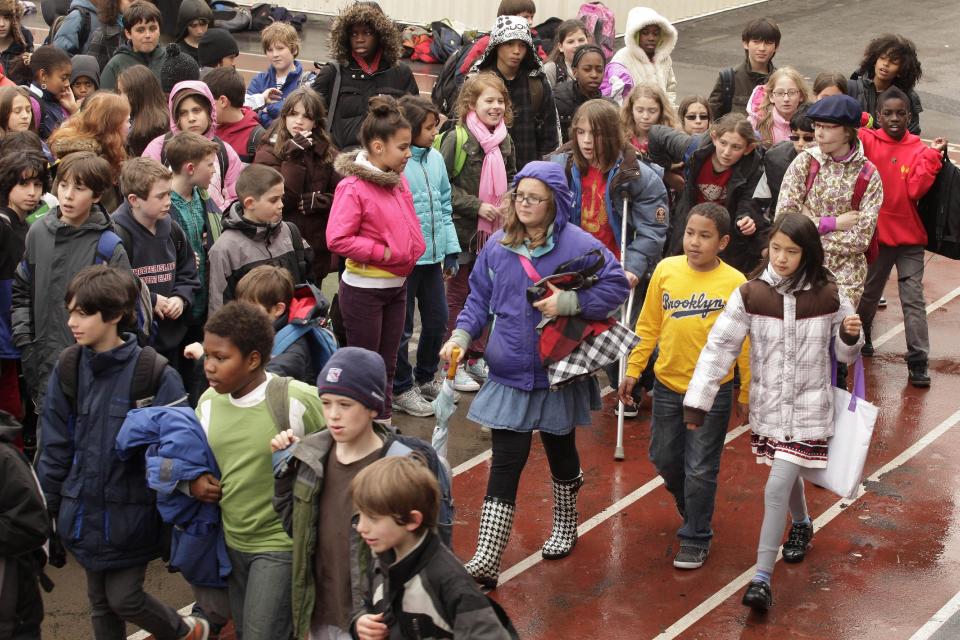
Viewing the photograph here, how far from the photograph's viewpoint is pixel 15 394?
8.11 m

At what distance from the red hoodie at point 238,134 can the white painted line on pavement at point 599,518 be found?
3.96m

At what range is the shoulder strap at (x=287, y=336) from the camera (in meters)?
6.58

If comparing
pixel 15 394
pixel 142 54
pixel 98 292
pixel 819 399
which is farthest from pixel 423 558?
pixel 142 54

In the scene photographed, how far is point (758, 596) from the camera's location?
701 cm

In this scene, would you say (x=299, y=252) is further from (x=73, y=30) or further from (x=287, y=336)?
(x=73, y=30)

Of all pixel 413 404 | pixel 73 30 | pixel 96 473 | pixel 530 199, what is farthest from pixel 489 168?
pixel 73 30

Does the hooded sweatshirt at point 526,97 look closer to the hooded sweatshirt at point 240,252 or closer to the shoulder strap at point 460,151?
the shoulder strap at point 460,151

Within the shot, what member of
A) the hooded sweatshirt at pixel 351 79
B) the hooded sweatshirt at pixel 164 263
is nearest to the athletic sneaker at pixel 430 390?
the hooded sweatshirt at pixel 351 79

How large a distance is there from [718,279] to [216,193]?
3.48 meters

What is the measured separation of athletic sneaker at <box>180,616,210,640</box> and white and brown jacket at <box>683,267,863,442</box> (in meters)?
2.75

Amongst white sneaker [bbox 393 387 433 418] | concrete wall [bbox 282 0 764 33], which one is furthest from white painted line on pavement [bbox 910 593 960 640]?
concrete wall [bbox 282 0 764 33]

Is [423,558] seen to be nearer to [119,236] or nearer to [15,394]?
[119,236]

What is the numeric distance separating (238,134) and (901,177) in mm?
5127

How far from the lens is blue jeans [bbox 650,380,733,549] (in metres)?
7.41
